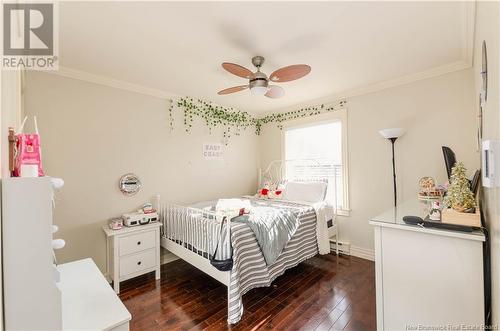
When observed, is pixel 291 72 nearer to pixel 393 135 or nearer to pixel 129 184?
pixel 393 135

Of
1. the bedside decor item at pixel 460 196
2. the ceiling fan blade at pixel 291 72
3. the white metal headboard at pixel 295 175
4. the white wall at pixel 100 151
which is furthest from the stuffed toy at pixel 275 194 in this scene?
the bedside decor item at pixel 460 196

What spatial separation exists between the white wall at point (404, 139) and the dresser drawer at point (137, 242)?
269 cm

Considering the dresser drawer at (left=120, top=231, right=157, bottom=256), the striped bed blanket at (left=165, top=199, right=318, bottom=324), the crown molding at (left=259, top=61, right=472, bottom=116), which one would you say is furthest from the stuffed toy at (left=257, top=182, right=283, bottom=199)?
the dresser drawer at (left=120, top=231, right=157, bottom=256)

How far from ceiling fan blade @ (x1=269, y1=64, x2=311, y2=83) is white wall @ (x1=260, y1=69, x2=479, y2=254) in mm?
1664

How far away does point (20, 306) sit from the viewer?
714 millimetres

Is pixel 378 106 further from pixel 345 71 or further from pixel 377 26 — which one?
pixel 377 26

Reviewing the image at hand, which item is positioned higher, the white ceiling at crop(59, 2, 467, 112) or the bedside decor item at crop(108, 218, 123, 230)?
the white ceiling at crop(59, 2, 467, 112)

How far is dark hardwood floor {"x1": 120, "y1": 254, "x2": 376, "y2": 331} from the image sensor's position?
6.28 ft

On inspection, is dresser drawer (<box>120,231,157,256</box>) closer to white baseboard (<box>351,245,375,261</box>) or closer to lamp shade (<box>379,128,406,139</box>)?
white baseboard (<box>351,245,375,261</box>)

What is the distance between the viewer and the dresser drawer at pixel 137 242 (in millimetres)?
2479

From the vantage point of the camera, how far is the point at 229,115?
13.3 ft

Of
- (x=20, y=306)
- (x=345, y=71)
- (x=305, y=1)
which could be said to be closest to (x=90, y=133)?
(x=20, y=306)

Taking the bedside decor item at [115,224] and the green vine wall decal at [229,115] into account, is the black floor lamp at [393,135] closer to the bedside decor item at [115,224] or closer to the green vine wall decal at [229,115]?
the green vine wall decal at [229,115]

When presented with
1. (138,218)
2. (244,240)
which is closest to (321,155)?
(244,240)
